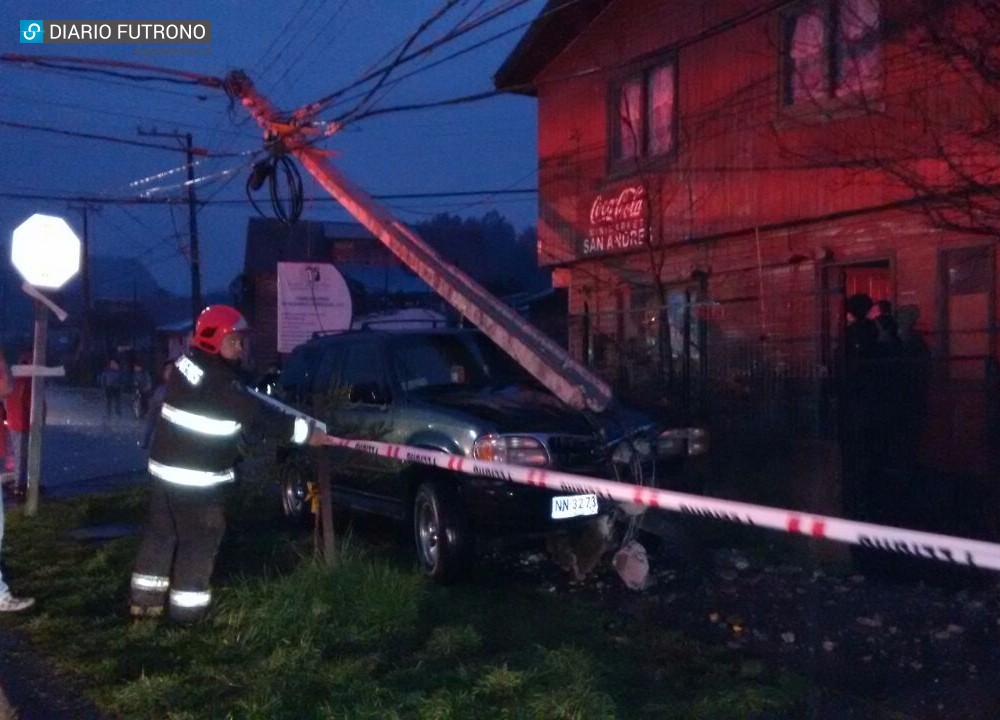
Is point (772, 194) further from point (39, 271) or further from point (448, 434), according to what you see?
point (39, 271)

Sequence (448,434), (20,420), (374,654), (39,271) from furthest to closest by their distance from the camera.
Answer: (20,420) < (39,271) < (448,434) < (374,654)

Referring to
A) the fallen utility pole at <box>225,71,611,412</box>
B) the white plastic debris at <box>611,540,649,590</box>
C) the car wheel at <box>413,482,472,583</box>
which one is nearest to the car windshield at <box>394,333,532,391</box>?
the fallen utility pole at <box>225,71,611,412</box>

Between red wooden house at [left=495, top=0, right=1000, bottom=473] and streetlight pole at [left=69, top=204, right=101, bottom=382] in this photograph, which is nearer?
red wooden house at [left=495, top=0, right=1000, bottom=473]

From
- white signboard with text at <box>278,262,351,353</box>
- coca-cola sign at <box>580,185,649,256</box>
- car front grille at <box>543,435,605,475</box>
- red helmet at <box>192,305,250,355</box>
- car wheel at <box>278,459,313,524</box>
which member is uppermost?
coca-cola sign at <box>580,185,649,256</box>

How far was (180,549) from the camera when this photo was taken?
6.91 meters

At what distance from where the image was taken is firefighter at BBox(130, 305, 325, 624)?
6.85 meters

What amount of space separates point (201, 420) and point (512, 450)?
227 cm

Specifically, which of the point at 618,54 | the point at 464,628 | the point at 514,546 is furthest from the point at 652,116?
the point at 464,628

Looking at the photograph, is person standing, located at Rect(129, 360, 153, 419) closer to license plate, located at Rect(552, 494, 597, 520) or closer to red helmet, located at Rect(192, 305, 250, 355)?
license plate, located at Rect(552, 494, 597, 520)

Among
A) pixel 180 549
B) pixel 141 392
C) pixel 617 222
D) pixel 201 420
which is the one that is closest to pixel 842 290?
pixel 617 222

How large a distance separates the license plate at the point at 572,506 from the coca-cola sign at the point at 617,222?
22.7 ft

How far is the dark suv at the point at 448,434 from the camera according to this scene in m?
8.29

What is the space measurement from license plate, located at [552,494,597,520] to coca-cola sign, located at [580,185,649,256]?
6906 millimetres

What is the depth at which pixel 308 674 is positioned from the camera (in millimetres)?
5926
